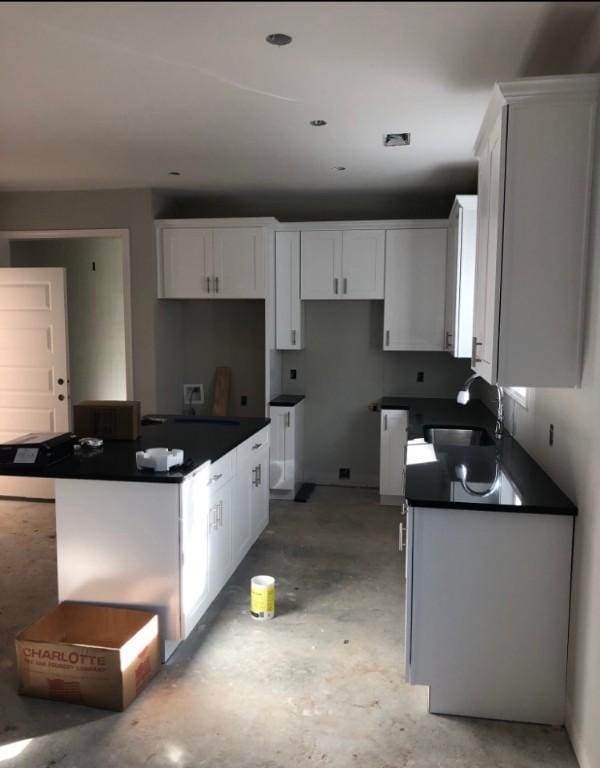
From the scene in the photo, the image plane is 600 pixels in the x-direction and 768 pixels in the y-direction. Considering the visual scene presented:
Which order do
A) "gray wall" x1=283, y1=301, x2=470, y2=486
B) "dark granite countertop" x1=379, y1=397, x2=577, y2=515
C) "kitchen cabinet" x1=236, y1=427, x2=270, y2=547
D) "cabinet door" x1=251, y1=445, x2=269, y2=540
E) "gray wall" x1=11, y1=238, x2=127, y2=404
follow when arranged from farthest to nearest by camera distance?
1. "gray wall" x1=11, y1=238, x2=127, y2=404
2. "gray wall" x1=283, y1=301, x2=470, y2=486
3. "cabinet door" x1=251, y1=445, x2=269, y2=540
4. "kitchen cabinet" x1=236, y1=427, x2=270, y2=547
5. "dark granite countertop" x1=379, y1=397, x2=577, y2=515

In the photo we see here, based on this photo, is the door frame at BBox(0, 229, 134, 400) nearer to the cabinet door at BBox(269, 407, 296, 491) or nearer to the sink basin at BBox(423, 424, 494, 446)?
the cabinet door at BBox(269, 407, 296, 491)

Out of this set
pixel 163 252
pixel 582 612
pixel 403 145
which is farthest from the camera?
pixel 163 252

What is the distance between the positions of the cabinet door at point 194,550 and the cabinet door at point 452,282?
2.12m

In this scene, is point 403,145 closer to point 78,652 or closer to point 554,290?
point 554,290

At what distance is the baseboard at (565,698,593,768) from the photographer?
6.58 feet

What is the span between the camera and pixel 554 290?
220 centimetres

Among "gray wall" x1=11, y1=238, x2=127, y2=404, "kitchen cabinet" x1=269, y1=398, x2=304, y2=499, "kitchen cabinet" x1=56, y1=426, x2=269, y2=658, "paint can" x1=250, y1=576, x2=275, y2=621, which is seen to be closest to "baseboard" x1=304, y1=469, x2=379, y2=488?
"kitchen cabinet" x1=269, y1=398, x2=304, y2=499

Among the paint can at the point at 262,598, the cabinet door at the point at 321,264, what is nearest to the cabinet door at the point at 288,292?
the cabinet door at the point at 321,264

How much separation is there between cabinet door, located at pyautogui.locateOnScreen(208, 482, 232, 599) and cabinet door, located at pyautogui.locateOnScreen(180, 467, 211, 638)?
0.06 m

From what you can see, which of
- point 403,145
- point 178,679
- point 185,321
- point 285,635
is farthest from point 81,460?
point 185,321

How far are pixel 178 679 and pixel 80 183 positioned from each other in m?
3.80

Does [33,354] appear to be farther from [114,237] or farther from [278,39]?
[278,39]

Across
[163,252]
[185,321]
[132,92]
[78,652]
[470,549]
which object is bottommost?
[78,652]

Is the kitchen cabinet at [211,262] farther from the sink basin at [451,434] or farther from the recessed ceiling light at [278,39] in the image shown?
the recessed ceiling light at [278,39]
